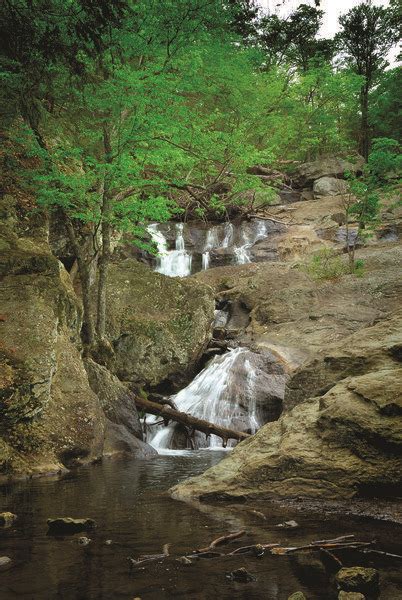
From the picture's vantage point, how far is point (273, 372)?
11773mm

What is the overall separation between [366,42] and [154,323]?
93.9 ft

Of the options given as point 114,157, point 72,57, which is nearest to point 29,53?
point 72,57

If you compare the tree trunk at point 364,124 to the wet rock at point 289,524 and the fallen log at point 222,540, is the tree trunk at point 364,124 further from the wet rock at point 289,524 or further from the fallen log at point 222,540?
the fallen log at point 222,540

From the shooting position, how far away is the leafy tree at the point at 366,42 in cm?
2992

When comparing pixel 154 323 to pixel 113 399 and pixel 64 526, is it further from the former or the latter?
pixel 64 526

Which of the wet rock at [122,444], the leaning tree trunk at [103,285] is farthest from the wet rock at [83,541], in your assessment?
the leaning tree trunk at [103,285]

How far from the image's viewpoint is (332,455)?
4820 mm

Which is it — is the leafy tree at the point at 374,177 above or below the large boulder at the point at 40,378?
above

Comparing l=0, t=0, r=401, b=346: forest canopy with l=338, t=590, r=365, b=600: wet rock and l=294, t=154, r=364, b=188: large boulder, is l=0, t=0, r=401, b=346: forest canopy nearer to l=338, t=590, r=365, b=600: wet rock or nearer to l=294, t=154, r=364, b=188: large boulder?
l=338, t=590, r=365, b=600: wet rock

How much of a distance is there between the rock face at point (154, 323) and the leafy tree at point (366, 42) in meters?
22.2

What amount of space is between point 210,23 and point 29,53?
4218 millimetres

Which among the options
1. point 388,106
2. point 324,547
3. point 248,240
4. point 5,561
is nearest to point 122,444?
point 5,561

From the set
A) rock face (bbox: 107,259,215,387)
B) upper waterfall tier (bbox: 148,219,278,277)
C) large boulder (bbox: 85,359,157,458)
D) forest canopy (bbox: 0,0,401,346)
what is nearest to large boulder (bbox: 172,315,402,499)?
large boulder (bbox: 85,359,157,458)

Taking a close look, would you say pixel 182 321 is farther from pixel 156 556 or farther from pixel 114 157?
pixel 156 556
